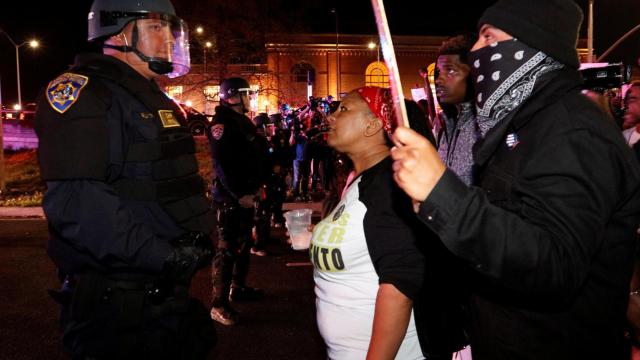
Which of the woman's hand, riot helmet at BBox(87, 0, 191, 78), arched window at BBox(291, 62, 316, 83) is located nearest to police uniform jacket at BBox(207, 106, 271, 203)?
riot helmet at BBox(87, 0, 191, 78)

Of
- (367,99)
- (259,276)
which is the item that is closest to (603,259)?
(367,99)

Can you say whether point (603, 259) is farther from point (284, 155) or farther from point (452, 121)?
point (284, 155)

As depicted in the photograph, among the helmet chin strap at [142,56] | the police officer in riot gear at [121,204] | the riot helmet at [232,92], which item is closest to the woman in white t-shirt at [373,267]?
the police officer in riot gear at [121,204]

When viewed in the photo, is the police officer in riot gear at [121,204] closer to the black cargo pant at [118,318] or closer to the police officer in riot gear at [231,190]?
the black cargo pant at [118,318]

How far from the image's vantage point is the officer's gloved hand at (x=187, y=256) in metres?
2.36

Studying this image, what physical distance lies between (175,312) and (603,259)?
191 cm

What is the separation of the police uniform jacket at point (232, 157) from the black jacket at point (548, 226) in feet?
13.2

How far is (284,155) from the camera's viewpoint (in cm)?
1277

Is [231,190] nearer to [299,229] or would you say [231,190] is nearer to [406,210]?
[299,229]

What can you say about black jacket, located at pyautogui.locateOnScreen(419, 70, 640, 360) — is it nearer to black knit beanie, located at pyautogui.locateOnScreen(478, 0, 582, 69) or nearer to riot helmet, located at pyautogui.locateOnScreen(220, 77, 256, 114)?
black knit beanie, located at pyautogui.locateOnScreen(478, 0, 582, 69)

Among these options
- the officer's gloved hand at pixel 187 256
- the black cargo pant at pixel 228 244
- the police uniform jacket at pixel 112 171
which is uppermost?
the police uniform jacket at pixel 112 171

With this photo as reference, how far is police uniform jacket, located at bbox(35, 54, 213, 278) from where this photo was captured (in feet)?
7.32

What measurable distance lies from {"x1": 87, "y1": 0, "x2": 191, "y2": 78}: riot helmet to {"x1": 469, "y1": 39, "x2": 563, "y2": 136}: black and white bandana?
180 cm

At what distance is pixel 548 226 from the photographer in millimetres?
1370
